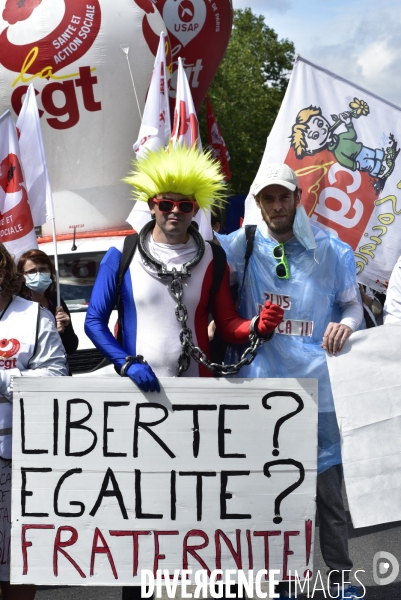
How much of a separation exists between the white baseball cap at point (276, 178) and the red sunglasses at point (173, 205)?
359 mm

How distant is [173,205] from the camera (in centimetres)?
375

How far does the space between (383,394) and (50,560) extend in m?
1.57

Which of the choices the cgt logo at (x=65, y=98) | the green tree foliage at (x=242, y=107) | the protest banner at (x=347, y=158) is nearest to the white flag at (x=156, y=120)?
the cgt logo at (x=65, y=98)

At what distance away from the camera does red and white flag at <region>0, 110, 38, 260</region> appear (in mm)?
5703

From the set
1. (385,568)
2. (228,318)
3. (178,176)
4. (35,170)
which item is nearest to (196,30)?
(35,170)

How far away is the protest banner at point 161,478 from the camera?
3.57m

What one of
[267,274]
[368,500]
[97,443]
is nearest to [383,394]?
[368,500]

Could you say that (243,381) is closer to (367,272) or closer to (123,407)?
(123,407)

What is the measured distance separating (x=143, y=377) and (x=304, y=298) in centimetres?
88

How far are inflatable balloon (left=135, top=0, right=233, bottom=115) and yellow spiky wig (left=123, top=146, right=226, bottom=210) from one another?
11.9m

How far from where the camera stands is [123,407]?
3582 millimetres

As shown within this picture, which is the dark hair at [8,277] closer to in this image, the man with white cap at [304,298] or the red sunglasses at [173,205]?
the red sunglasses at [173,205]

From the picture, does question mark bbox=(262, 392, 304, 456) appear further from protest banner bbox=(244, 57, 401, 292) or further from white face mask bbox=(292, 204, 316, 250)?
protest banner bbox=(244, 57, 401, 292)

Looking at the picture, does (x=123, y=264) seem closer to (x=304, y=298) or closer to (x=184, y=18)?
(x=304, y=298)
